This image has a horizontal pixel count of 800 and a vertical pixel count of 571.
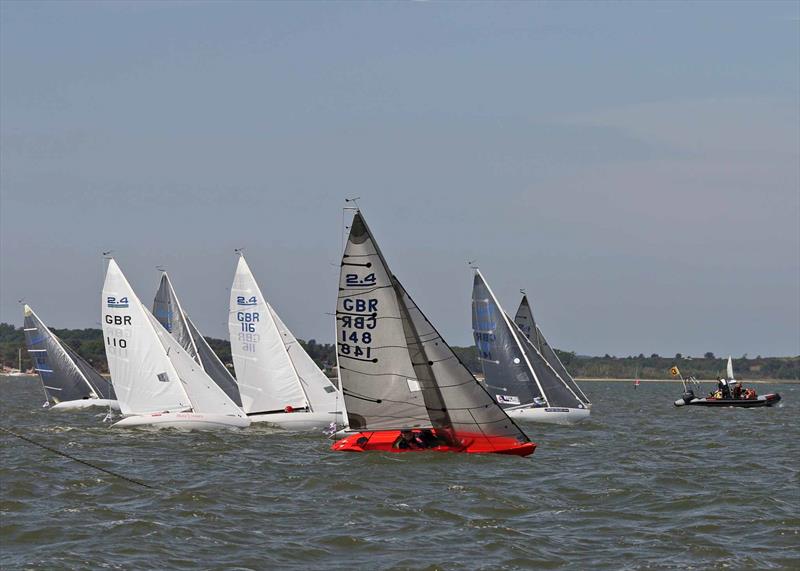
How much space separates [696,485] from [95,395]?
135 feet

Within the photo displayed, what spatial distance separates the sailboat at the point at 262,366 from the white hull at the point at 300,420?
0.04m

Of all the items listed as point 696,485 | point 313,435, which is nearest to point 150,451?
point 313,435

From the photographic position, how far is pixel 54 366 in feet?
197

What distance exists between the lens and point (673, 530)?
1955 cm

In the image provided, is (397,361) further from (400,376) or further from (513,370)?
(513,370)

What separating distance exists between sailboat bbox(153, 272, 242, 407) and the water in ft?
53.6

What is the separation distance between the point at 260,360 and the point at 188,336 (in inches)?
458

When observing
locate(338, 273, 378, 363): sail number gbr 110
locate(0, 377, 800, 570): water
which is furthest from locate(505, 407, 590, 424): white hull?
locate(338, 273, 378, 363): sail number gbr 110

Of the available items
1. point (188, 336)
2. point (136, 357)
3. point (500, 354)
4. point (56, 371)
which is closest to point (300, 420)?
point (136, 357)

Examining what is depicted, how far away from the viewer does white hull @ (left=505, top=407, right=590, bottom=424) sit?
4653 centimetres

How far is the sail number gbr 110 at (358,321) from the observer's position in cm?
2959

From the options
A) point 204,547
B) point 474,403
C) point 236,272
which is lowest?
point 204,547

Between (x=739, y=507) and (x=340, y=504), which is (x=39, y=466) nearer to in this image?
(x=340, y=504)

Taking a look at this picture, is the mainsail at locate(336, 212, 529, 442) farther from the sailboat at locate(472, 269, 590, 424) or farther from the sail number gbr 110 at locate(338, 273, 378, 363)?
the sailboat at locate(472, 269, 590, 424)
